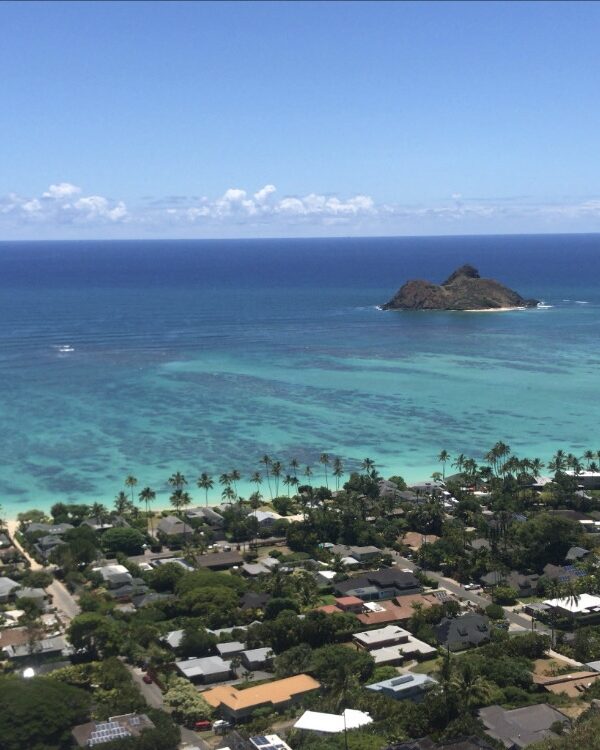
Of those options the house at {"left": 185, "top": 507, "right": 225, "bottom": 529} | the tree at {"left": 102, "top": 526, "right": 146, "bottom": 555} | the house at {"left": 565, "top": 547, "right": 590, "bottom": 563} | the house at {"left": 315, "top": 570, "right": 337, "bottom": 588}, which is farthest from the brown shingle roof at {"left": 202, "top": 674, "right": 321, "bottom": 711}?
the house at {"left": 185, "top": 507, "right": 225, "bottom": 529}

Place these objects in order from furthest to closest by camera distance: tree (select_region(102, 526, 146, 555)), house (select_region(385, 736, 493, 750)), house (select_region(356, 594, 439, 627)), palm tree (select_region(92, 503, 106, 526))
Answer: palm tree (select_region(92, 503, 106, 526))
tree (select_region(102, 526, 146, 555))
house (select_region(356, 594, 439, 627))
house (select_region(385, 736, 493, 750))

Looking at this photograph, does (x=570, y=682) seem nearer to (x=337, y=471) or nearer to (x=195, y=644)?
(x=195, y=644)

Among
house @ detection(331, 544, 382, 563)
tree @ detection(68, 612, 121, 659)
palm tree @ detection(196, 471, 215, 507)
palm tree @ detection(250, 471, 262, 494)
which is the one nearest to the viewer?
tree @ detection(68, 612, 121, 659)

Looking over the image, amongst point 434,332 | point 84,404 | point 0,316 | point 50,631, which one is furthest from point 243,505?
point 0,316

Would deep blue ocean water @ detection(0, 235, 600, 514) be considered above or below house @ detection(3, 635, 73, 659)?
above

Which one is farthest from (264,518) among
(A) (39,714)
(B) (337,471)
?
(A) (39,714)

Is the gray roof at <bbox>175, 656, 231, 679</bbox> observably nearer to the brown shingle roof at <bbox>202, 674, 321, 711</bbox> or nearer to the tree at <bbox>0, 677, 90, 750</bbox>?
the brown shingle roof at <bbox>202, 674, 321, 711</bbox>
